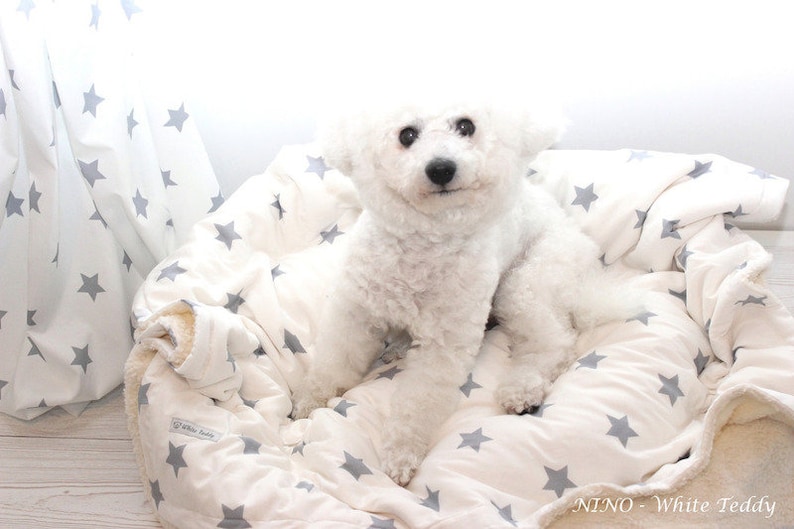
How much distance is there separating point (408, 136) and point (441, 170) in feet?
0.31

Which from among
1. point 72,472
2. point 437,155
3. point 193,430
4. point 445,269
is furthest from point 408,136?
point 72,472

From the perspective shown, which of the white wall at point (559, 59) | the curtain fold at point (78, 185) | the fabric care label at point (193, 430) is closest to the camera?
the fabric care label at point (193, 430)

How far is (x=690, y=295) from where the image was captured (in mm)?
1401

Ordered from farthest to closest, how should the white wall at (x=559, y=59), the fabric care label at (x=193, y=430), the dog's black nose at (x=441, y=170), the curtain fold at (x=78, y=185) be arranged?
the white wall at (x=559, y=59) < the curtain fold at (x=78, y=185) < the fabric care label at (x=193, y=430) < the dog's black nose at (x=441, y=170)

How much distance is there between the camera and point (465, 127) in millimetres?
1054

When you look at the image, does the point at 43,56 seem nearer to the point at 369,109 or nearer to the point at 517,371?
the point at 369,109

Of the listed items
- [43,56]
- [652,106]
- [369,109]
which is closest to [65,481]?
[43,56]

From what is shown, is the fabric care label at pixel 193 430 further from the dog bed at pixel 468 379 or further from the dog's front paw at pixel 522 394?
the dog's front paw at pixel 522 394

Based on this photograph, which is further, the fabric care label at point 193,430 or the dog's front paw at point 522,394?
the dog's front paw at point 522,394

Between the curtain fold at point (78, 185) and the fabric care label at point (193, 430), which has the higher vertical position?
the curtain fold at point (78, 185)


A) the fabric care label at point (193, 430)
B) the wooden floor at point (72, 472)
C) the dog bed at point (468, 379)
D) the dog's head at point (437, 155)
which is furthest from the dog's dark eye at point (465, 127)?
the wooden floor at point (72, 472)

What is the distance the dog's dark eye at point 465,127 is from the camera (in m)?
1.05

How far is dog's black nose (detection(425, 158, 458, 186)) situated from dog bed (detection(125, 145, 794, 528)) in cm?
44

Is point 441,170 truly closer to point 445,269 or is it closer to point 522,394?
point 445,269
